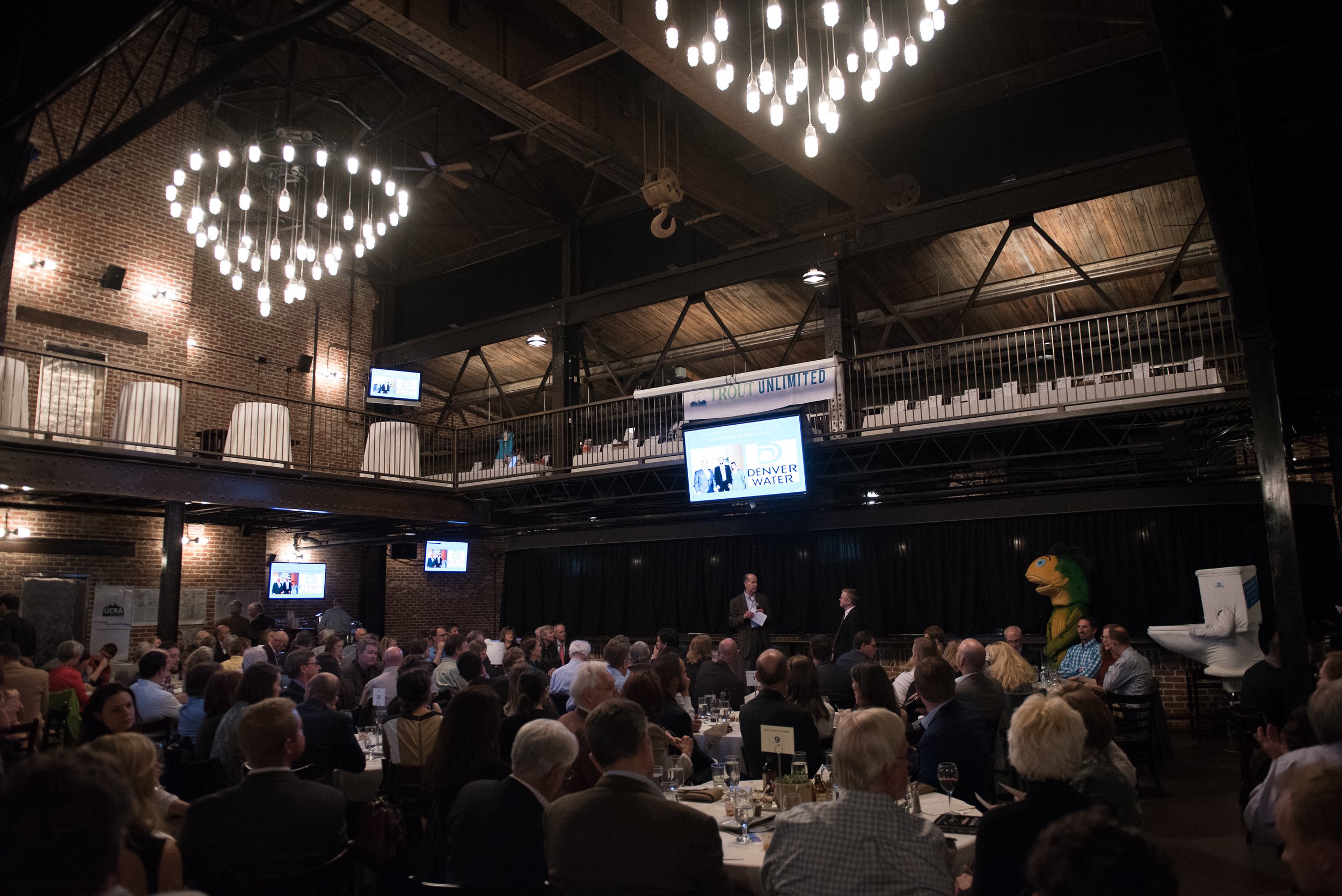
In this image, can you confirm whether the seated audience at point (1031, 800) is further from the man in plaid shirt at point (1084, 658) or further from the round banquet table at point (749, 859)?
the man in plaid shirt at point (1084, 658)

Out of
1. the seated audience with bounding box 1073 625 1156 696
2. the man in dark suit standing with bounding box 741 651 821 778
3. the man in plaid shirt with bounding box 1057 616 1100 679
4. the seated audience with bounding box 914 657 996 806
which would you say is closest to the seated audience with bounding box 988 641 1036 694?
the seated audience with bounding box 1073 625 1156 696

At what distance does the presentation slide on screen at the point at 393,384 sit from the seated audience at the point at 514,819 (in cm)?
1340

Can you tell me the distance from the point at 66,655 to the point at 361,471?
17.3ft

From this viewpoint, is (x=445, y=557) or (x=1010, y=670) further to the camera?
(x=445, y=557)

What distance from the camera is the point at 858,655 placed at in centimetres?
777

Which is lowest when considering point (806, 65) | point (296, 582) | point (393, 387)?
point (296, 582)

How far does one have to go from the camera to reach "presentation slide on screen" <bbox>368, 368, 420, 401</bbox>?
→ 15641 millimetres

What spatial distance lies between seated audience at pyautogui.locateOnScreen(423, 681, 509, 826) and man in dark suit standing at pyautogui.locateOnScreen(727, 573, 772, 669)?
8.14 meters

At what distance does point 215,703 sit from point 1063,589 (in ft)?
29.9

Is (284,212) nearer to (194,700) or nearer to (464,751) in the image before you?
(194,700)

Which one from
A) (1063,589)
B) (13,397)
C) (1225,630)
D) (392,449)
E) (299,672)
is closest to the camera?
(299,672)

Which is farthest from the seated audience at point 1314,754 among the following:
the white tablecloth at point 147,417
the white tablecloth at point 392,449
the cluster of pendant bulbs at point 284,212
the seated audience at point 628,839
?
the white tablecloth at point 392,449

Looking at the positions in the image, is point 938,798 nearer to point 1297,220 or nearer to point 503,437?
point 1297,220

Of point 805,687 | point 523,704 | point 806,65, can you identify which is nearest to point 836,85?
point 806,65
